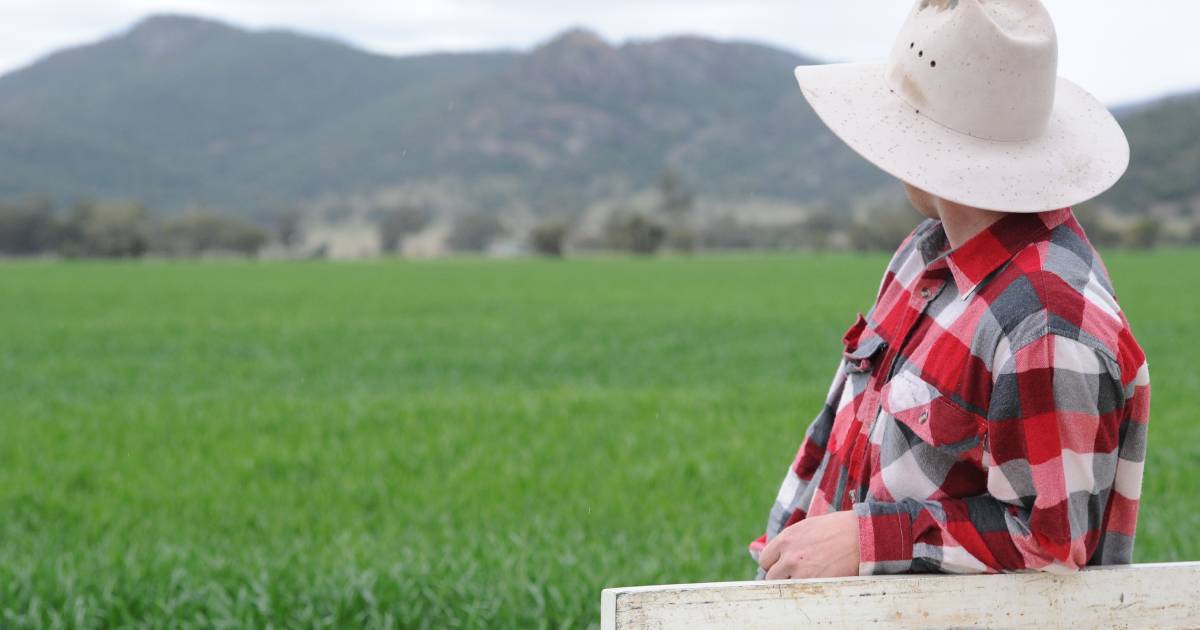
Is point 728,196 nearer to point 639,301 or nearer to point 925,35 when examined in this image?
point 639,301

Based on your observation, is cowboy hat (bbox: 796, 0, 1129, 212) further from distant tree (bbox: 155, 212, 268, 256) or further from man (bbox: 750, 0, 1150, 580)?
distant tree (bbox: 155, 212, 268, 256)

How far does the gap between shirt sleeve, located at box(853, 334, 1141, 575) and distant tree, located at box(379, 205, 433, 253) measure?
107 metres

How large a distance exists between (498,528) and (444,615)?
66.9 inches

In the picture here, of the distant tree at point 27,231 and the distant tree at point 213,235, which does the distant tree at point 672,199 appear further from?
the distant tree at point 27,231

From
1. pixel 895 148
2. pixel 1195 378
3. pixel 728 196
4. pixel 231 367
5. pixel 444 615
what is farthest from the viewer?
pixel 728 196

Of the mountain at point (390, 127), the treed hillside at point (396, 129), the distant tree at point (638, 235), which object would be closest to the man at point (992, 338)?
the distant tree at point (638, 235)

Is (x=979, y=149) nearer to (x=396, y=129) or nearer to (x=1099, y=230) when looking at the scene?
(x=1099, y=230)

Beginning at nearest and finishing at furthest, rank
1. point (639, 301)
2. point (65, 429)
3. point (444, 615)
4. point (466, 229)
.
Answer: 1. point (444, 615)
2. point (65, 429)
3. point (639, 301)
4. point (466, 229)

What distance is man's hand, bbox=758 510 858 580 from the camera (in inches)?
58.8

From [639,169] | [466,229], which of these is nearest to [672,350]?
[466,229]

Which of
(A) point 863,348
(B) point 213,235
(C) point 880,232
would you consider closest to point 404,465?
(A) point 863,348

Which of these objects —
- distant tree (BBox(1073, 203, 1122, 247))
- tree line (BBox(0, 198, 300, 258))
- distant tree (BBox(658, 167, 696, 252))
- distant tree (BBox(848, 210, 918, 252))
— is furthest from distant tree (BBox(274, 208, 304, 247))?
distant tree (BBox(1073, 203, 1122, 247))

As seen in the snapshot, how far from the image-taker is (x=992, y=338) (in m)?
1.38

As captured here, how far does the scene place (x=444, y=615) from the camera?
12.4 ft
